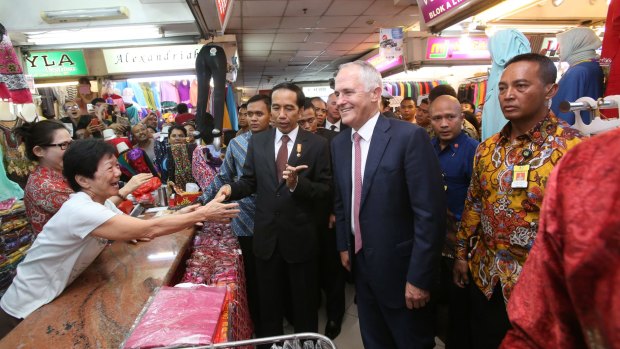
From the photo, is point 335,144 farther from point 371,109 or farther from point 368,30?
point 368,30

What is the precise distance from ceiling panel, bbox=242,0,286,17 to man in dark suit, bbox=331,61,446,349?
537 cm

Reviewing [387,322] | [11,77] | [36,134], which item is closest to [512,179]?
[387,322]

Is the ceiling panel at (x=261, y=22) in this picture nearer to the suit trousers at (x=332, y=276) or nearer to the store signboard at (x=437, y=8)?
the store signboard at (x=437, y=8)

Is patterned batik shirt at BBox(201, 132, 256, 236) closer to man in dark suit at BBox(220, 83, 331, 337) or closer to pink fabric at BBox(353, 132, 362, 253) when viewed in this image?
man in dark suit at BBox(220, 83, 331, 337)

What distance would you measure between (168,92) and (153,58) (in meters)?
2.09

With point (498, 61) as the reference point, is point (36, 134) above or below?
below

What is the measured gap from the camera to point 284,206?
7.22 ft

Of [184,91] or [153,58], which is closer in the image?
[153,58]

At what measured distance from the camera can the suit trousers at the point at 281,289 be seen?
2.29 metres

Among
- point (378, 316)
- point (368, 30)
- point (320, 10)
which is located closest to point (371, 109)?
point (378, 316)

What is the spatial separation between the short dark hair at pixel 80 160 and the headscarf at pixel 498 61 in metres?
2.41

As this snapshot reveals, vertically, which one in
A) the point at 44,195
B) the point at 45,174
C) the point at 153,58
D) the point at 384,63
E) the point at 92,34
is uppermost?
the point at 92,34

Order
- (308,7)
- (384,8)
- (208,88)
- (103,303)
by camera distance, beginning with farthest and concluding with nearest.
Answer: (384,8) < (308,7) < (208,88) < (103,303)

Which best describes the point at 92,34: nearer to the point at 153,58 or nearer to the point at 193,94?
the point at 153,58
